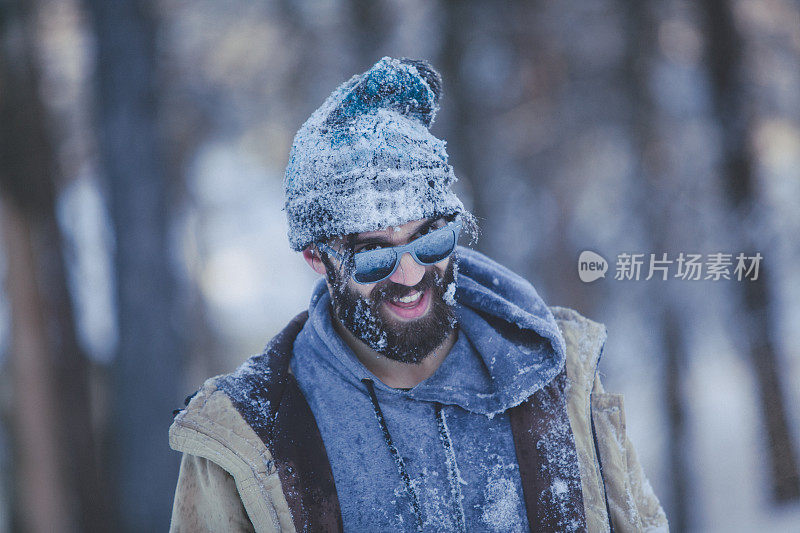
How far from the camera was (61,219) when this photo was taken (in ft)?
27.6

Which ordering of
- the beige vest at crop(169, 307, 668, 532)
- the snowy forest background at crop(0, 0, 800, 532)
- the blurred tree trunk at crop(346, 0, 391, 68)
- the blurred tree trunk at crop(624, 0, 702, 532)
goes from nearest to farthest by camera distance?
the beige vest at crop(169, 307, 668, 532) < the snowy forest background at crop(0, 0, 800, 532) < the blurred tree trunk at crop(346, 0, 391, 68) < the blurred tree trunk at crop(624, 0, 702, 532)

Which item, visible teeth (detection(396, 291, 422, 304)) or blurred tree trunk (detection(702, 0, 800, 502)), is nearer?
visible teeth (detection(396, 291, 422, 304))

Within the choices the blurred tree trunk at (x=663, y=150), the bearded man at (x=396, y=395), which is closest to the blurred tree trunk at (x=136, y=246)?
the bearded man at (x=396, y=395)

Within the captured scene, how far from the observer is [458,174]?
798cm

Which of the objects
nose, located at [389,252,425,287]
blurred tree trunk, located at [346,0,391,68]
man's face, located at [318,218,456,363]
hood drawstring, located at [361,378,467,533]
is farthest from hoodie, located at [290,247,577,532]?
blurred tree trunk, located at [346,0,391,68]

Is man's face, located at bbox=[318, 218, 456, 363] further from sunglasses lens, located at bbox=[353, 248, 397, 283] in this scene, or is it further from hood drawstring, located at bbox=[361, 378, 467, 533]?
hood drawstring, located at bbox=[361, 378, 467, 533]

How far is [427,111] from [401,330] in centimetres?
83

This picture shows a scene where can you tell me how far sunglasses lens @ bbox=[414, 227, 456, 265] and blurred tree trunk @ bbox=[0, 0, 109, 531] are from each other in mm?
7299

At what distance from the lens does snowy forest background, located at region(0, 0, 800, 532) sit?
605 cm

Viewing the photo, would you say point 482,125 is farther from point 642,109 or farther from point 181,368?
point 181,368

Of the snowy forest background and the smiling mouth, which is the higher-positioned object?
the snowy forest background

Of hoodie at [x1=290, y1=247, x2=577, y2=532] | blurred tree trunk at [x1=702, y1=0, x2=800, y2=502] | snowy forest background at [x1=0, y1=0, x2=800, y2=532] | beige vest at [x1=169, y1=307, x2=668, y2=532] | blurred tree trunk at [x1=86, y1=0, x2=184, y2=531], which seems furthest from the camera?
blurred tree trunk at [x1=702, y1=0, x2=800, y2=502]

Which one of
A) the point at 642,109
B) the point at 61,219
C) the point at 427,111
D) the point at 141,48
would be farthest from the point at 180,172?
the point at 427,111

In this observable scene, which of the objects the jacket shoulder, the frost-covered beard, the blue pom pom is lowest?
the jacket shoulder
